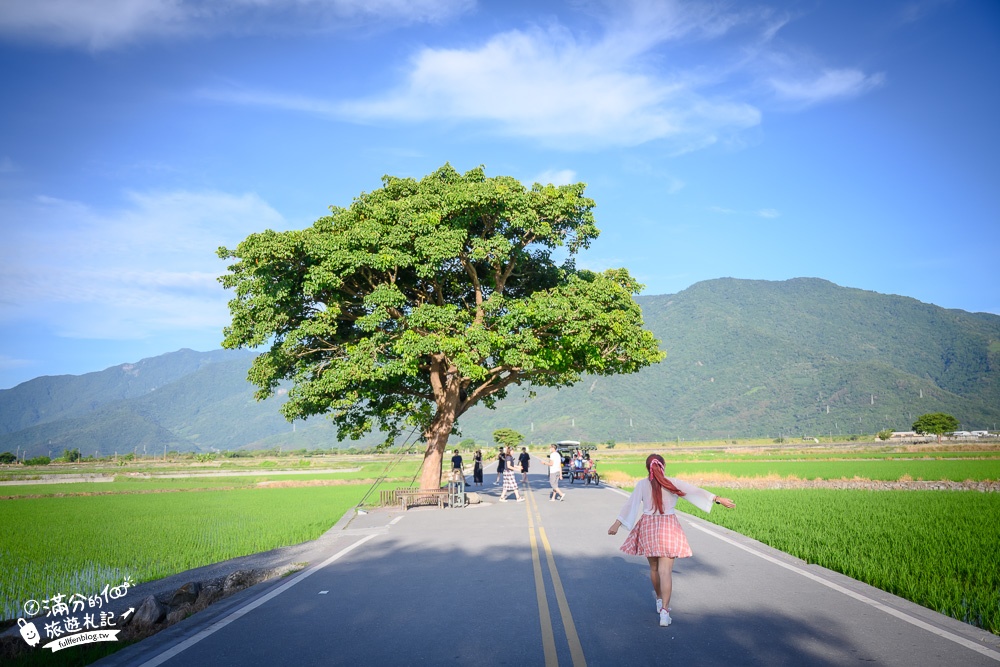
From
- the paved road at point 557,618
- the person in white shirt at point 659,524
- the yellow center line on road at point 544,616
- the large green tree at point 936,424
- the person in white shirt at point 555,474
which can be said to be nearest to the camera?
the yellow center line on road at point 544,616

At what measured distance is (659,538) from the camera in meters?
7.16

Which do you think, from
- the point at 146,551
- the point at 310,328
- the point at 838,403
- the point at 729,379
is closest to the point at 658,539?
the point at 146,551

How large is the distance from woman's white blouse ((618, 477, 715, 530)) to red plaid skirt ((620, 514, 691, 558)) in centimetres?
8

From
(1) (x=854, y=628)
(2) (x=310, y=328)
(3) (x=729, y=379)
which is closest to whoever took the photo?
(1) (x=854, y=628)

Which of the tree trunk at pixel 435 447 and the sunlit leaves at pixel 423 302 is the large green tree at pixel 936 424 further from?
the tree trunk at pixel 435 447

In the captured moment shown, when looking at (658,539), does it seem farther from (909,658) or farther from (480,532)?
(480,532)

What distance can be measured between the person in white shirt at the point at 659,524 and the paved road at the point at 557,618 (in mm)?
431

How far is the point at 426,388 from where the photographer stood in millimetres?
25812

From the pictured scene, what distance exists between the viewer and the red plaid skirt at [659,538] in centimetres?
709

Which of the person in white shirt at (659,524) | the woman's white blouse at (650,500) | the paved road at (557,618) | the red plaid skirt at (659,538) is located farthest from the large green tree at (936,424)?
the red plaid skirt at (659,538)

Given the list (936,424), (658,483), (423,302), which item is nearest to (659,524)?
(658,483)

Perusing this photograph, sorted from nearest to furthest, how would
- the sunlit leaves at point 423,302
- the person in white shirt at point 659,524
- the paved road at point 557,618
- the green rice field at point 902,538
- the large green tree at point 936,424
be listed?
the paved road at point 557,618 < the person in white shirt at point 659,524 < the green rice field at point 902,538 < the sunlit leaves at point 423,302 < the large green tree at point 936,424

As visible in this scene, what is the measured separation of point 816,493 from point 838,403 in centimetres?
14555

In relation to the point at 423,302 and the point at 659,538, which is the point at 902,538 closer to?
the point at 659,538
